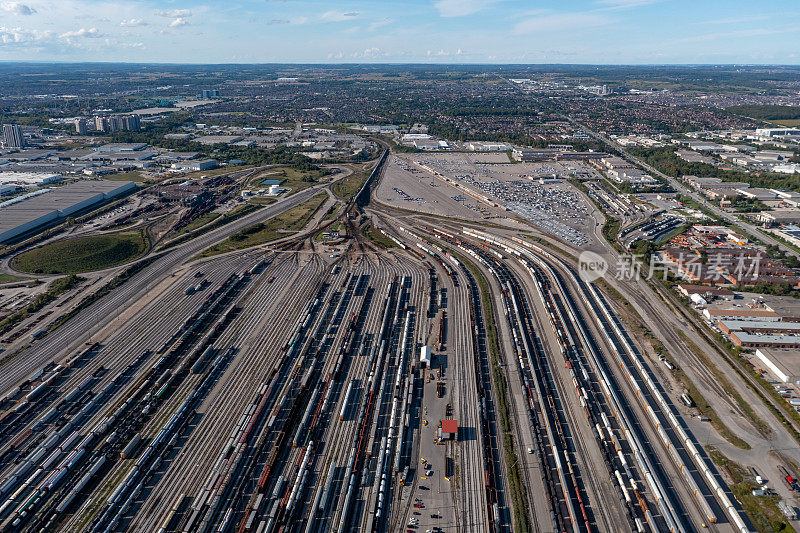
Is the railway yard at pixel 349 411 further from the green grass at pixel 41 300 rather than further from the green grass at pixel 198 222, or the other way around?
the green grass at pixel 198 222

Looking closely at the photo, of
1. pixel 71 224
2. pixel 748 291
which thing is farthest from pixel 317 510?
pixel 71 224

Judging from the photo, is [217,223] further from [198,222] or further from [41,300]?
[41,300]

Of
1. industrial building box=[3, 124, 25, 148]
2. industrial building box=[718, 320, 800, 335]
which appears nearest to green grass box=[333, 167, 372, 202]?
industrial building box=[718, 320, 800, 335]

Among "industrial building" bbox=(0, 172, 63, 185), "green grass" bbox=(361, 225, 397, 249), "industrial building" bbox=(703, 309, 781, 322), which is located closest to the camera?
"industrial building" bbox=(703, 309, 781, 322)

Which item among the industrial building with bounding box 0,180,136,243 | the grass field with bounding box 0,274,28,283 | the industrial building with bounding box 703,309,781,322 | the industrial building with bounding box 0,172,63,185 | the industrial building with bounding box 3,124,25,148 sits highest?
the industrial building with bounding box 3,124,25,148

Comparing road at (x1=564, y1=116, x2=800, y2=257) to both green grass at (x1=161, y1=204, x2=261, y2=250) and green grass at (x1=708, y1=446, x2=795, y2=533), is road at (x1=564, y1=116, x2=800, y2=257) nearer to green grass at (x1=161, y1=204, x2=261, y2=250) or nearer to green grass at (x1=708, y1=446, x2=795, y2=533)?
green grass at (x1=708, y1=446, x2=795, y2=533)

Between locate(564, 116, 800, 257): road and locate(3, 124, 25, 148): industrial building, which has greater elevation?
locate(3, 124, 25, 148): industrial building
